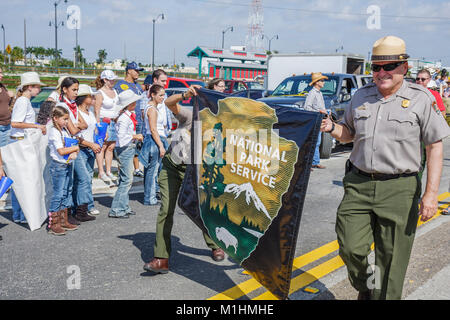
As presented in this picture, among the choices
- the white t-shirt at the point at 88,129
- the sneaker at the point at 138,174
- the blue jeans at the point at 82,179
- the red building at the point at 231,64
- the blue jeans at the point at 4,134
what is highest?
the red building at the point at 231,64

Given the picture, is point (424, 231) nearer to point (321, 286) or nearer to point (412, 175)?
point (321, 286)

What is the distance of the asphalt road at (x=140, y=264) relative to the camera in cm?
385

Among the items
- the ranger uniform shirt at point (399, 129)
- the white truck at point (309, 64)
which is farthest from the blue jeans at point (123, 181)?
the white truck at point (309, 64)

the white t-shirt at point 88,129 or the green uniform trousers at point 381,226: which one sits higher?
the white t-shirt at point 88,129

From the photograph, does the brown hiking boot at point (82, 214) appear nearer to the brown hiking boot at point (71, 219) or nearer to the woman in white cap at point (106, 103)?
the brown hiking boot at point (71, 219)

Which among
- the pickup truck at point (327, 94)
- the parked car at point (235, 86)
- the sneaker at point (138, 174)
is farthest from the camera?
the parked car at point (235, 86)

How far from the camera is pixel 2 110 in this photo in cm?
710

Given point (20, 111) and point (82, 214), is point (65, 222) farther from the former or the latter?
point (20, 111)

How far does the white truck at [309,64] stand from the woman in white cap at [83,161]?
13.8m

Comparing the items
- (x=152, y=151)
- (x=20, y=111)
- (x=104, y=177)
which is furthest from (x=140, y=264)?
(x=104, y=177)

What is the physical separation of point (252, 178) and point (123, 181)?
10.1ft

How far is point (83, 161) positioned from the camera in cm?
588
